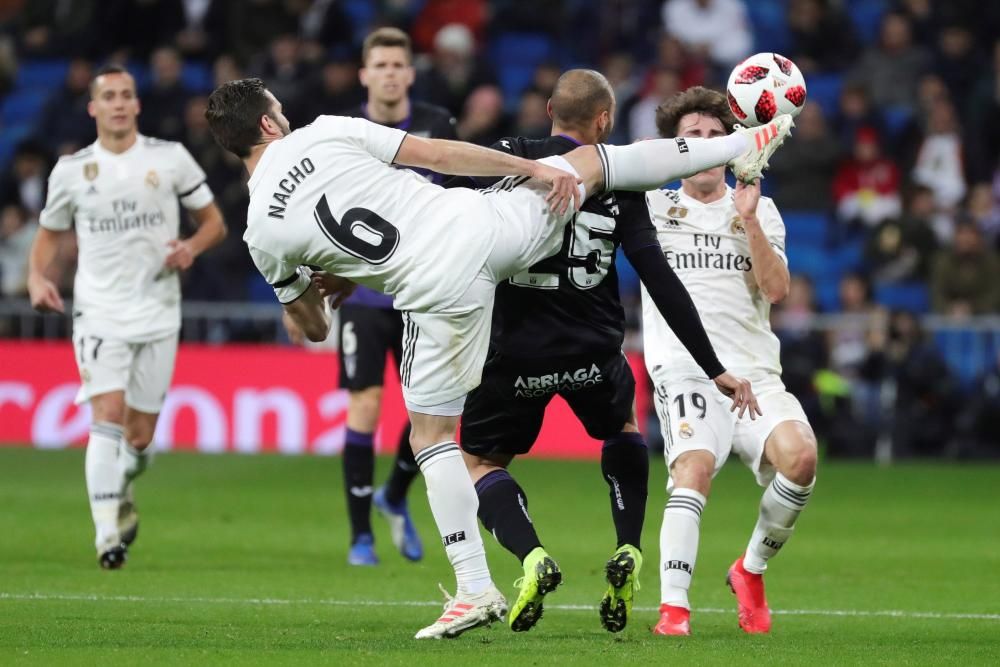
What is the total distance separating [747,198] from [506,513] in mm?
1694

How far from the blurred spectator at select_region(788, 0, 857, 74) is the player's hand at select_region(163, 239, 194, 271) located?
37.6 feet

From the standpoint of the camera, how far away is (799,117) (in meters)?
18.2

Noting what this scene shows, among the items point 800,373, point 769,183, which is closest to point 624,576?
point 800,373

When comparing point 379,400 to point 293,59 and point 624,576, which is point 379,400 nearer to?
point 624,576

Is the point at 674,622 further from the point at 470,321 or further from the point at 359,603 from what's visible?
the point at 359,603

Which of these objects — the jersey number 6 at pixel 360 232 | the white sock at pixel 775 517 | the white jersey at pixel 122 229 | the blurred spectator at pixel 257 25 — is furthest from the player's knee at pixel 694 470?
the blurred spectator at pixel 257 25

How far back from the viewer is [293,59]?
2055 cm

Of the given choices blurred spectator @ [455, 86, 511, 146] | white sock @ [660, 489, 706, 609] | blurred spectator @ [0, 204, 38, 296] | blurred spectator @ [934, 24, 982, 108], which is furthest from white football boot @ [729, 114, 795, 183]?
blurred spectator @ [0, 204, 38, 296]

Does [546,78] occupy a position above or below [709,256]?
above

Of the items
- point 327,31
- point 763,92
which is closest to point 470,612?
point 763,92

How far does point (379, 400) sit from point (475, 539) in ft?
12.0

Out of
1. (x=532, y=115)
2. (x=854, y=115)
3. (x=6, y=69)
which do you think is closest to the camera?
(x=532, y=115)

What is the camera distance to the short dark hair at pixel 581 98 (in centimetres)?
722

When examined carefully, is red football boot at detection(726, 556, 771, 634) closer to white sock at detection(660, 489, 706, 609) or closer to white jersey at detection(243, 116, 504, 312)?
white sock at detection(660, 489, 706, 609)
